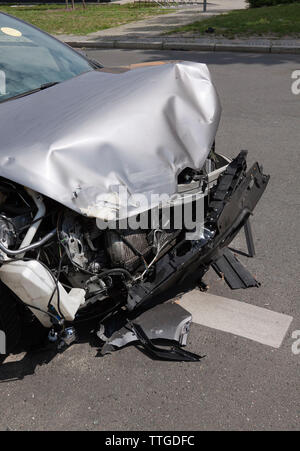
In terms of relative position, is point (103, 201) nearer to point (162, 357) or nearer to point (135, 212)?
point (135, 212)

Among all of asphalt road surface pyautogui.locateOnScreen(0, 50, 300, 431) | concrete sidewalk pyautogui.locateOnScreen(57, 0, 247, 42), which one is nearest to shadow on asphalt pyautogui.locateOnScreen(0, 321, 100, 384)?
asphalt road surface pyautogui.locateOnScreen(0, 50, 300, 431)

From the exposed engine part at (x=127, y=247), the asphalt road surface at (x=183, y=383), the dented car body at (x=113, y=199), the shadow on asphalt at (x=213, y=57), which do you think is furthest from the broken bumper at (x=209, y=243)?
the shadow on asphalt at (x=213, y=57)

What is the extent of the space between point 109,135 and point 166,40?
35.0ft

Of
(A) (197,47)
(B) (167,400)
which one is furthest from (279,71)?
(B) (167,400)

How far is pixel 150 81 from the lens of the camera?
9.43ft

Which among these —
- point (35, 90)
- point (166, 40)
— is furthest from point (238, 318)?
point (166, 40)

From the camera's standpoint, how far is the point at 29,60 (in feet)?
11.5

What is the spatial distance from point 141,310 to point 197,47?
32.4 ft

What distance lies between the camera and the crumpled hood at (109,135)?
214 cm

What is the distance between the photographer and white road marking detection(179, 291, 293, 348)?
283 centimetres

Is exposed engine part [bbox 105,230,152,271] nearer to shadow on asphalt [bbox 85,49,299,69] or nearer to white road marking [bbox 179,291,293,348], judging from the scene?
white road marking [bbox 179,291,293,348]

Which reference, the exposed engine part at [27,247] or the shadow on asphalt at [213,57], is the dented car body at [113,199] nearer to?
the exposed engine part at [27,247]

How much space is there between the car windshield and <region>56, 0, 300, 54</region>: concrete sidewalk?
26.1ft

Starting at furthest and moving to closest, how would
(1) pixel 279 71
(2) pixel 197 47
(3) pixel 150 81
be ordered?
(2) pixel 197 47 → (1) pixel 279 71 → (3) pixel 150 81
